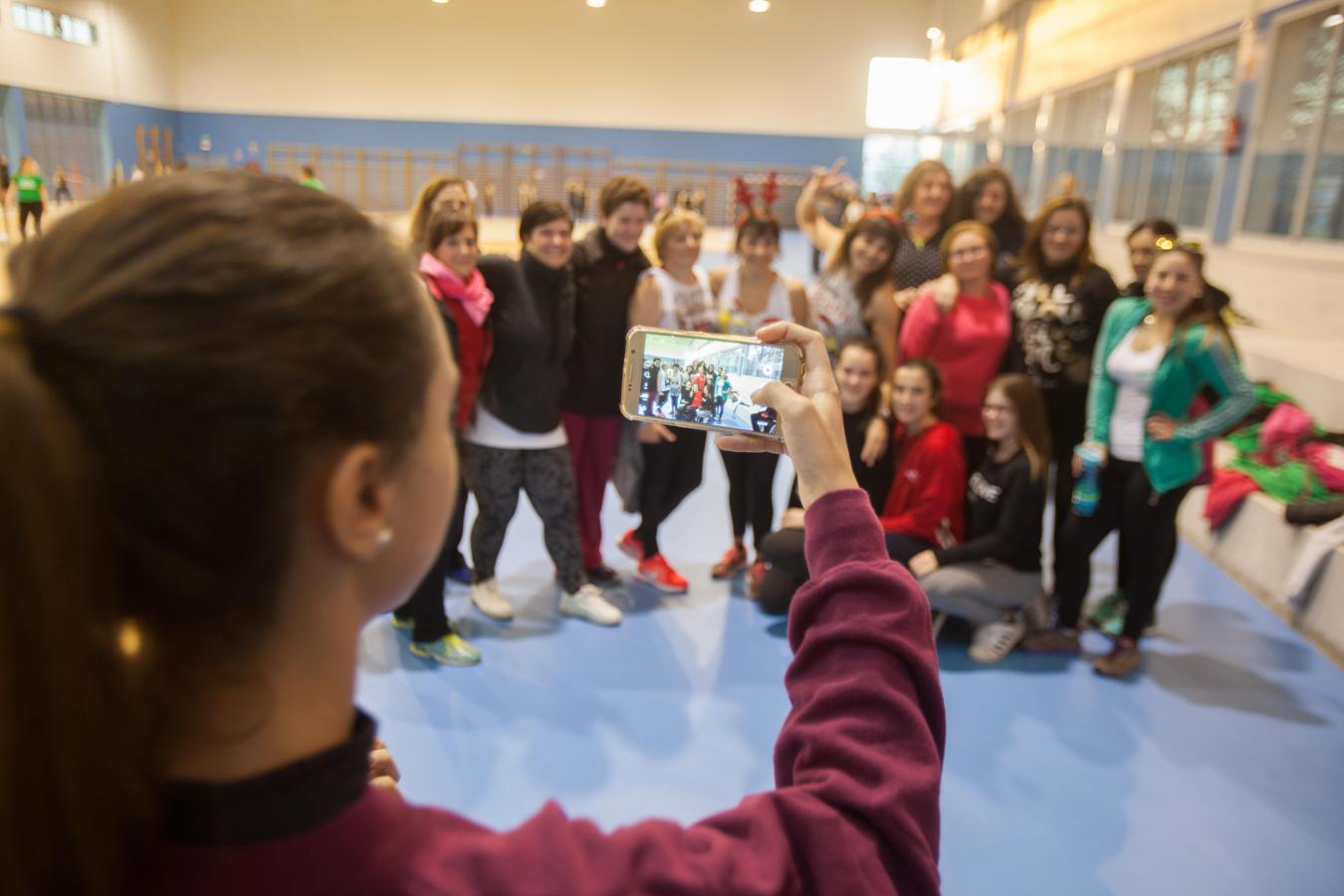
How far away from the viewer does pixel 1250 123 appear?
264 inches

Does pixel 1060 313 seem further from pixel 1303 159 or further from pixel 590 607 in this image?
pixel 1303 159

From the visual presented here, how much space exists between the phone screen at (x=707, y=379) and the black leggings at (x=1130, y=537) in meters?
2.30

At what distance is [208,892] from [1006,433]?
3.04m

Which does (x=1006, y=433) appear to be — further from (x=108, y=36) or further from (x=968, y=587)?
(x=108, y=36)

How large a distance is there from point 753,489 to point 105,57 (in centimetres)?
660

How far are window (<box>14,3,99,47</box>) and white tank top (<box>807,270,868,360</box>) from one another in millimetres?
4854

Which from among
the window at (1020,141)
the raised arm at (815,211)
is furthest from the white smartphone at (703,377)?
the window at (1020,141)

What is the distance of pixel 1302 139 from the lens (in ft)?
20.4

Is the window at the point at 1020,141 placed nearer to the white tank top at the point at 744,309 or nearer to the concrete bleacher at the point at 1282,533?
the concrete bleacher at the point at 1282,533

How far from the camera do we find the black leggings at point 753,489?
11.8 ft

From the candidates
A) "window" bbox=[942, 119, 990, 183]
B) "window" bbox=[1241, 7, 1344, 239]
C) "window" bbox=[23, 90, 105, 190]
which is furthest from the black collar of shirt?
"window" bbox=[942, 119, 990, 183]

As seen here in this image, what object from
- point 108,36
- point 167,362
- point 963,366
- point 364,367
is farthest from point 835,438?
point 108,36

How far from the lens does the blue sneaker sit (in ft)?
9.75

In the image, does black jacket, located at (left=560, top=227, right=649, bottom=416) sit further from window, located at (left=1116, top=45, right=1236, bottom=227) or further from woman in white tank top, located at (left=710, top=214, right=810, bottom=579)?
window, located at (left=1116, top=45, right=1236, bottom=227)
